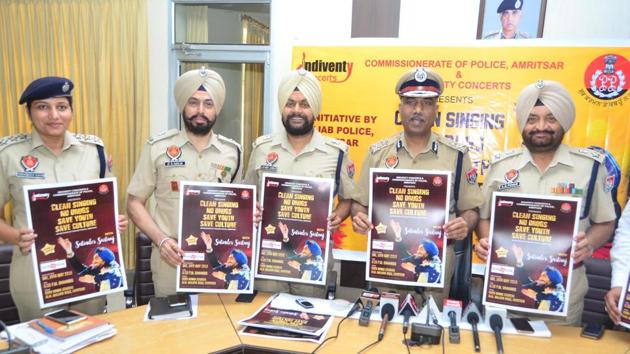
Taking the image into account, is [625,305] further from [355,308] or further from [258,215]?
[258,215]

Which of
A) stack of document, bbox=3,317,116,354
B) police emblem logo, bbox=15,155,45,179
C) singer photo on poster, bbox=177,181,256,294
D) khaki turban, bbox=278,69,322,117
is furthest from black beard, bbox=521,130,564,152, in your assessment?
police emblem logo, bbox=15,155,45,179

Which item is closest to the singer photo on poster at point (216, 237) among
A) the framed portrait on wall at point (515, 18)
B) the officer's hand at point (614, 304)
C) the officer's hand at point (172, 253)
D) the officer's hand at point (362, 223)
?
the officer's hand at point (172, 253)

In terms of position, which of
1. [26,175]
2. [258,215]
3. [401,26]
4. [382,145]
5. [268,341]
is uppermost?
[401,26]

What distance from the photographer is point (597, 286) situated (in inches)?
114

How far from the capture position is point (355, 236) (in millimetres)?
4164

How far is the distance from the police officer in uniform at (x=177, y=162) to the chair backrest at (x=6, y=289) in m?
0.86

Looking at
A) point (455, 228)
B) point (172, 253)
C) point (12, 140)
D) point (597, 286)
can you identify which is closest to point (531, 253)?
point (455, 228)

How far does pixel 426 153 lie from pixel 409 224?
2.33 feet

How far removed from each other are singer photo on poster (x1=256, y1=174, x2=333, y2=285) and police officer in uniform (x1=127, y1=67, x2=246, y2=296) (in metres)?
0.57

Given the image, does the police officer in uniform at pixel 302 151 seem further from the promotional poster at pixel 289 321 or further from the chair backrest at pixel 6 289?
the chair backrest at pixel 6 289

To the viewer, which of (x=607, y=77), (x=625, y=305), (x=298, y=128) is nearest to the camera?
(x=625, y=305)

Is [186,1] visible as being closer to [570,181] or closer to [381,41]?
[381,41]

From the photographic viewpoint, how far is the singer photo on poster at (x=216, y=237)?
7.78ft

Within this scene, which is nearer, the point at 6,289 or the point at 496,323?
the point at 496,323
